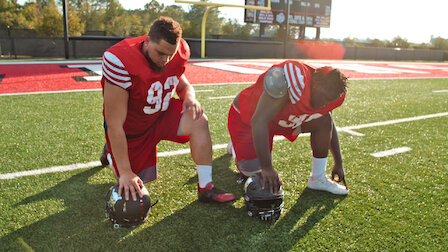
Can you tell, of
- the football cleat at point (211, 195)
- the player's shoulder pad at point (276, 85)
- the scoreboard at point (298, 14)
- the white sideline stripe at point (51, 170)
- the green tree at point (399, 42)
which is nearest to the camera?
the player's shoulder pad at point (276, 85)

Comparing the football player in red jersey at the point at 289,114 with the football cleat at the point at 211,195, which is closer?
the football player in red jersey at the point at 289,114

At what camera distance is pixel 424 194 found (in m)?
2.50

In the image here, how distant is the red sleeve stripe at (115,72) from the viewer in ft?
6.31

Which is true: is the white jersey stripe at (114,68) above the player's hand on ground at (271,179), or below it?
above

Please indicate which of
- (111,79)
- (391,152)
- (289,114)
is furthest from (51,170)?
(391,152)

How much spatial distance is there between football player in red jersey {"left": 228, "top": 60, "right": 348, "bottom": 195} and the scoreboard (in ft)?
74.8

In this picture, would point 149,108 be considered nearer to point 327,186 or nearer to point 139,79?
point 139,79

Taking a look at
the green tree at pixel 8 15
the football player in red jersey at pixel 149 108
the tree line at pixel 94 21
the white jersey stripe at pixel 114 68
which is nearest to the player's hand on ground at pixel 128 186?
the football player in red jersey at pixel 149 108

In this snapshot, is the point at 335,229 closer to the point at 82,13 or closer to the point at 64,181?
the point at 64,181

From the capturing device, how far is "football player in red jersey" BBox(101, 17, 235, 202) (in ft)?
6.33

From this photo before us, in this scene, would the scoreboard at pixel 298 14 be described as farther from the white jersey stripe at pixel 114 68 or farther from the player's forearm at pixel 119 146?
the player's forearm at pixel 119 146

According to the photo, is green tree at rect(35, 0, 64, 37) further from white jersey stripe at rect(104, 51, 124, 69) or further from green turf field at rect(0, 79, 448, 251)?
white jersey stripe at rect(104, 51, 124, 69)

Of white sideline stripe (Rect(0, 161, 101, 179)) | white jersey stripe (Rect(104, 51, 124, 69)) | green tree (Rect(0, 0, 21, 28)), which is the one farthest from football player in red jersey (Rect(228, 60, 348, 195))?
green tree (Rect(0, 0, 21, 28))

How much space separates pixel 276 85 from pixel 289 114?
37 cm
